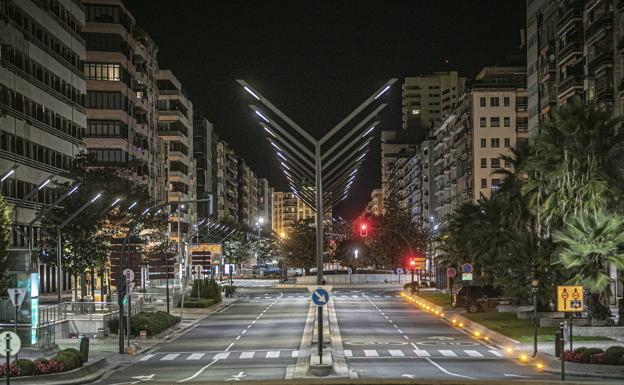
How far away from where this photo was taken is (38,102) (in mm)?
99500

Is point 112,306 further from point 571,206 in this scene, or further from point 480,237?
point 480,237

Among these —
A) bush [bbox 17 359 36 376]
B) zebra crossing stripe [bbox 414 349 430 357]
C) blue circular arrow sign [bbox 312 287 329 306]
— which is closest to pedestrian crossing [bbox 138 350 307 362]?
zebra crossing stripe [bbox 414 349 430 357]

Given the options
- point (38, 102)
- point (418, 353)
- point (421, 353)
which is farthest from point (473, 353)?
point (38, 102)

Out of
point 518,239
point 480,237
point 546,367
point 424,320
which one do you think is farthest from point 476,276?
point 546,367

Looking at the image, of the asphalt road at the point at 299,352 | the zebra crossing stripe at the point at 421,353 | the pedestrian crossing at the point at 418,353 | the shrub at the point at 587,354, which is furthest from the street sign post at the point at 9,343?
the zebra crossing stripe at the point at 421,353

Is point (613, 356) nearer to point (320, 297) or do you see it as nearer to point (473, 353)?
point (320, 297)

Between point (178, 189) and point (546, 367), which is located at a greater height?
point (178, 189)

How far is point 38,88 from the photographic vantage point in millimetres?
99250

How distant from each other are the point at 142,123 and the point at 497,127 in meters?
55.5

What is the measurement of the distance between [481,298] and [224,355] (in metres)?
34.1

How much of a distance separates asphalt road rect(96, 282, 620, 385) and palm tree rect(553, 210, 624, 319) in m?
5.79

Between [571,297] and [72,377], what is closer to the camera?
[571,297]

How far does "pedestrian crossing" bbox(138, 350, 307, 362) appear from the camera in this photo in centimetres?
4544

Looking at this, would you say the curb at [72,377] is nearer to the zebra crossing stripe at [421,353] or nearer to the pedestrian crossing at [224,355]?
the pedestrian crossing at [224,355]
